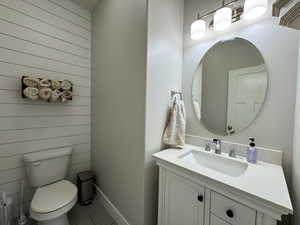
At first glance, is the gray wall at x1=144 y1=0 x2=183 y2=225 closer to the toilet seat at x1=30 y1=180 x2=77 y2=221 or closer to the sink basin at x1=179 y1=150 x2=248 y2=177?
the sink basin at x1=179 y1=150 x2=248 y2=177

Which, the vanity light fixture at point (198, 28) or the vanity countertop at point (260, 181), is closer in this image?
the vanity countertop at point (260, 181)

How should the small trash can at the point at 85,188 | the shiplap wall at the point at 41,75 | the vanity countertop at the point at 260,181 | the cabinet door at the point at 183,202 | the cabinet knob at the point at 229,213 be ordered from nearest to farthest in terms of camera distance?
the vanity countertop at the point at 260,181 → the cabinet knob at the point at 229,213 → the cabinet door at the point at 183,202 → the shiplap wall at the point at 41,75 → the small trash can at the point at 85,188

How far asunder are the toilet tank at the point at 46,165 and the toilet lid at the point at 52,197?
0.28ft

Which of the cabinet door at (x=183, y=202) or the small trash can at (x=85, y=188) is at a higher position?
the cabinet door at (x=183, y=202)

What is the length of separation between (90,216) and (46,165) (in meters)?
0.78

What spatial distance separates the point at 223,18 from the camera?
1.08 meters

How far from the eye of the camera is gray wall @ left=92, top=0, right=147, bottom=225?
46.1 inches

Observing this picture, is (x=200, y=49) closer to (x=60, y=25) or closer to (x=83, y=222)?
(x=60, y=25)

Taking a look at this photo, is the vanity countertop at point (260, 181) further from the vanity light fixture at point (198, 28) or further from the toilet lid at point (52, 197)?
the vanity light fixture at point (198, 28)

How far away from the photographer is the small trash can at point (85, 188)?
171 centimetres

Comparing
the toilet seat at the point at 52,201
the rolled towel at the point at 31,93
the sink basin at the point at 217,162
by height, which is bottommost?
the toilet seat at the point at 52,201

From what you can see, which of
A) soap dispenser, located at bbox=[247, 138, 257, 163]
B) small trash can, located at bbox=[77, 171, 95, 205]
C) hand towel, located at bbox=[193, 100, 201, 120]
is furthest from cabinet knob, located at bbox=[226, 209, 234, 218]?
small trash can, located at bbox=[77, 171, 95, 205]

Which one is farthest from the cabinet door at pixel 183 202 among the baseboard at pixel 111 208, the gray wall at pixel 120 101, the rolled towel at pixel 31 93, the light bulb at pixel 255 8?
the rolled towel at pixel 31 93

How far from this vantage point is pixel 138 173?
1188 millimetres
